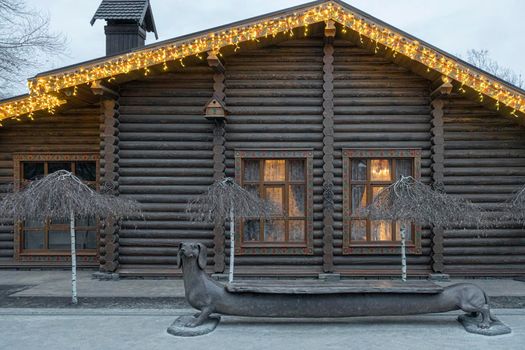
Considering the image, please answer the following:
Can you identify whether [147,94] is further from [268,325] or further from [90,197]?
[268,325]

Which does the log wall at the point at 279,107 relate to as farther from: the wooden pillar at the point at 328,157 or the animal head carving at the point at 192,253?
the animal head carving at the point at 192,253

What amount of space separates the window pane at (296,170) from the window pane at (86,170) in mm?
5176

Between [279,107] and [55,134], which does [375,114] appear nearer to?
[279,107]

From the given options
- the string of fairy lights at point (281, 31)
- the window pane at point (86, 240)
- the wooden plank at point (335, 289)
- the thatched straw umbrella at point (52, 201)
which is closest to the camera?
the wooden plank at point (335, 289)

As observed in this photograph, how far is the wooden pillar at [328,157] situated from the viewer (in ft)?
35.5

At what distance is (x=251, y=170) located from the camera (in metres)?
11.2

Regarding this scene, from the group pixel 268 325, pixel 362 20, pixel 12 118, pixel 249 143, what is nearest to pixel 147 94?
pixel 249 143

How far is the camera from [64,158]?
483 inches

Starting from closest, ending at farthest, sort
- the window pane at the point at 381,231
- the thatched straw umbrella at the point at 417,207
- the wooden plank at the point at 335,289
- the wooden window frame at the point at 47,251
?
the wooden plank at the point at 335,289, the thatched straw umbrella at the point at 417,207, the window pane at the point at 381,231, the wooden window frame at the point at 47,251

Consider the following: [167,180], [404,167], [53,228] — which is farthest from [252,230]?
[53,228]

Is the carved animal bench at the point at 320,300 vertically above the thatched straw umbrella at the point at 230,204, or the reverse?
the thatched straw umbrella at the point at 230,204

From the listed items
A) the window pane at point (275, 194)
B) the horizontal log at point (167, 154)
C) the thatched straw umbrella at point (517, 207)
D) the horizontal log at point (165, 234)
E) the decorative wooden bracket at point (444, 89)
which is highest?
the decorative wooden bracket at point (444, 89)

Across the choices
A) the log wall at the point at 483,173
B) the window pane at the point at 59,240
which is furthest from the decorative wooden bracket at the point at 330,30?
the window pane at the point at 59,240

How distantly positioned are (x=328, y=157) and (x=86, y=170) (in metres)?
6.30
